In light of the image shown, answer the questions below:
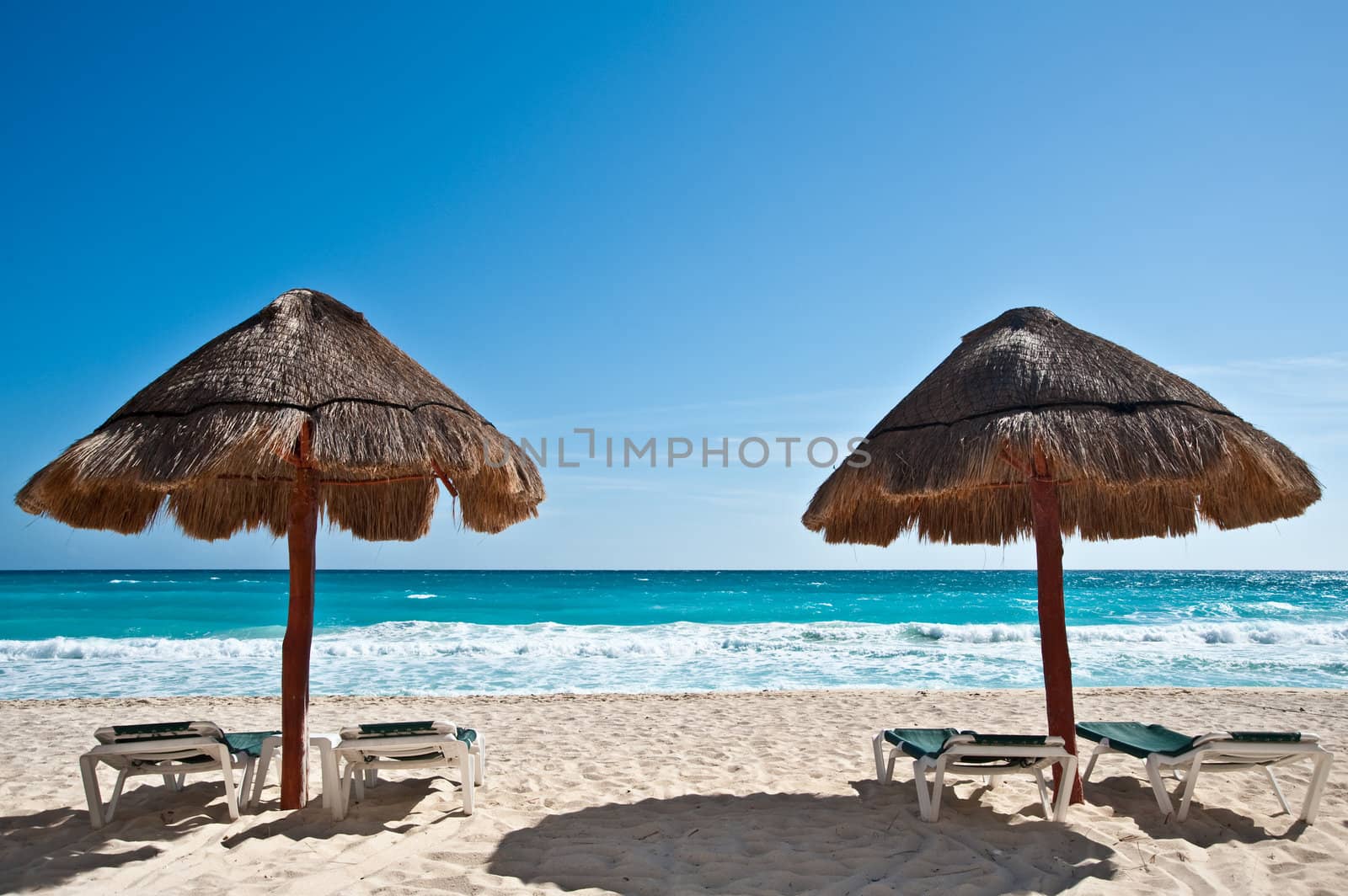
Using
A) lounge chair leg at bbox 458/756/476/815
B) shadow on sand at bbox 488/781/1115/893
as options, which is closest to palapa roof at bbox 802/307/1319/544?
shadow on sand at bbox 488/781/1115/893

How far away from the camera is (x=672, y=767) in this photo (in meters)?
5.31

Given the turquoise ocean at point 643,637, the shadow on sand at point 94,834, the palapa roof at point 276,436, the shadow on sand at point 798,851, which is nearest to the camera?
the shadow on sand at point 798,851

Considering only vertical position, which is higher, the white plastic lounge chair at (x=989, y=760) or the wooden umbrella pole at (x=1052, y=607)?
the wooden umbrella pole at (x=1052, y=607)

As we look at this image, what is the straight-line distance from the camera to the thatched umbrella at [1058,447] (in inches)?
139

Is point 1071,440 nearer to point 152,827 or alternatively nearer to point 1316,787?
point 1316,787

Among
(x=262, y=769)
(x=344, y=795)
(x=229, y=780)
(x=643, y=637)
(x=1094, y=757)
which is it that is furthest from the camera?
(x=643, y=637)

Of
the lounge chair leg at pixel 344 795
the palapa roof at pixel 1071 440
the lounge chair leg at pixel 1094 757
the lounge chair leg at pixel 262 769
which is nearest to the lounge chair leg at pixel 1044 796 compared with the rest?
the lounge chair leg at pixel 1094 757

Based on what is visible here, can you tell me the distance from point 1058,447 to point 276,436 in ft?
Result: 11.1

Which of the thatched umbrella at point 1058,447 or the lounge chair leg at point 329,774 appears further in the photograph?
the lounge chair leg at point 329,774

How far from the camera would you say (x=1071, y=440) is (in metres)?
3.52

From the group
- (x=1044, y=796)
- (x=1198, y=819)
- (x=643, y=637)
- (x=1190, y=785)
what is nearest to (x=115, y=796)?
(x=1044, y=796)

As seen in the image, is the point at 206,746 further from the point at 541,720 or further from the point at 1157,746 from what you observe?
the point at 1157,746

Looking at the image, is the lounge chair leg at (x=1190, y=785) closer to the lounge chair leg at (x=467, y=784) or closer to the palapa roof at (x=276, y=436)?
the lounge chair leg at (x=467, y=784)

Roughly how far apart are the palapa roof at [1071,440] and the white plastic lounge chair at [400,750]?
84.5 inches
